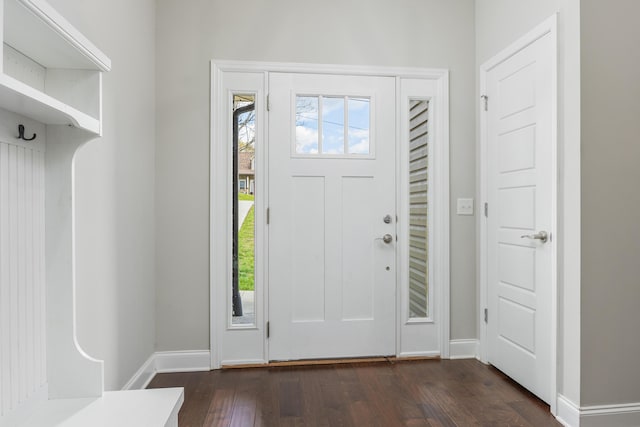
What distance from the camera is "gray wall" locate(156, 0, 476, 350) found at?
2.59 m

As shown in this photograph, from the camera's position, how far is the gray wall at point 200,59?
2592mm

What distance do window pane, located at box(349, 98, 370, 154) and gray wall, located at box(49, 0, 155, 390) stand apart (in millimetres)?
1346

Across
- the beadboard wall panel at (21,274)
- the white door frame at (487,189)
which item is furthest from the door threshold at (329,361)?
the beadboard wall panel at (21,274)

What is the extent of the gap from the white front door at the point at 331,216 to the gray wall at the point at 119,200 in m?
0.79

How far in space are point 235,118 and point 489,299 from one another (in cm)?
217

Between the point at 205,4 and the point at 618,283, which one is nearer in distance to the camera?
the point at 618,283

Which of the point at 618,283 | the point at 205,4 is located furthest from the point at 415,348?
the point at 205,4

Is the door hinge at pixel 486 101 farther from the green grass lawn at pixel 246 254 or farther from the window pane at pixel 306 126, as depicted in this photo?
the green grass lawn at pixel 246 254

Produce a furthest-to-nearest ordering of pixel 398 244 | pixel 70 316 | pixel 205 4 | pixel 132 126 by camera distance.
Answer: pixel 398 244 < pixel 205 4 < pixel 132 126 < pixel 70 316

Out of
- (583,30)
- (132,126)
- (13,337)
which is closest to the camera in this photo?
(13,337)

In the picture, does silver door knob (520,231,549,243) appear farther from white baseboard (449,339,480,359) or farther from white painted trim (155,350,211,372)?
white painted trim (155,350,211,372)

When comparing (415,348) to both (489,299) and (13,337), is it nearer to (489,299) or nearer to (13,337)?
(489,299)

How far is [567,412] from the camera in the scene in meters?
1.91

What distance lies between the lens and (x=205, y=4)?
261 centimetres
